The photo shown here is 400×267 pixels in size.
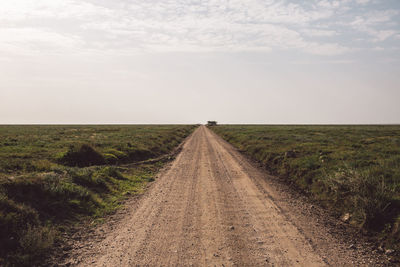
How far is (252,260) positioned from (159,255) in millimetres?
1990

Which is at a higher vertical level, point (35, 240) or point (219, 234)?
point (35, 240)

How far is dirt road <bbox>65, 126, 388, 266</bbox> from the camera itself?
17.0 feet

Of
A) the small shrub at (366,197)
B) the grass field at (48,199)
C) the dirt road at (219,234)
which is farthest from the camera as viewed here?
the small shrub at (366,197)

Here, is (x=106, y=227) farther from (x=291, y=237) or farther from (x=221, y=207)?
(x=291, y=237)

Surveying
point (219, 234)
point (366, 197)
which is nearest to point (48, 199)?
point (219, 234)

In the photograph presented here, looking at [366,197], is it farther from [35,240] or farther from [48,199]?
[48,199]

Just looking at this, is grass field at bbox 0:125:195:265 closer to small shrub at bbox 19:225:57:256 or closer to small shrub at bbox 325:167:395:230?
small shrub at bbox 19:225:57:256

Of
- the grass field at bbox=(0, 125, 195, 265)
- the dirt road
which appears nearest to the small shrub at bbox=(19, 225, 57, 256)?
the grass field at bbox=(0, 125, 195, 265)

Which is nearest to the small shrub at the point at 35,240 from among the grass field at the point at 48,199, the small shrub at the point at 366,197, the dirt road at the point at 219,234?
the grass field at the point at 48,199

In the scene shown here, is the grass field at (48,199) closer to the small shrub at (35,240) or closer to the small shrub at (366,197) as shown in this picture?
the small shrub at (35,240)

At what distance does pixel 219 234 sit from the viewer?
20.7 ft

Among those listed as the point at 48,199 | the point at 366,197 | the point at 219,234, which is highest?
the point at 366,197

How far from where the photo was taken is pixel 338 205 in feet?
28.7

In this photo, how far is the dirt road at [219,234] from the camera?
17.0 feet
